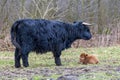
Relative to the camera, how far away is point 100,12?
26984 mm

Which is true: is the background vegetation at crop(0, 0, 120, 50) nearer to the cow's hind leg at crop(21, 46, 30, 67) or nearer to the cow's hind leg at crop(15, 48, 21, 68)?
the cow's hind leg at crop(15, 48, 21, 68)

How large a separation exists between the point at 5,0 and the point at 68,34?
10689mm

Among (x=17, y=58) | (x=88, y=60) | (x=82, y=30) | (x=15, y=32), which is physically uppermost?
(x=15, y=32)

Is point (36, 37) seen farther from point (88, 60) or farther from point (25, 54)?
point (88, 60)

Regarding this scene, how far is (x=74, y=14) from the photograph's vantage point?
1019 inches

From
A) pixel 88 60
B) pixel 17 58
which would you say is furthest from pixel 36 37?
pixel 88 60

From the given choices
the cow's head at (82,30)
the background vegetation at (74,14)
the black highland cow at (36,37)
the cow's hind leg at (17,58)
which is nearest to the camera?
the black highland cow at (36,37)

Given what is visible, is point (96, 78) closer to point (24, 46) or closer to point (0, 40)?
point (24, 46)

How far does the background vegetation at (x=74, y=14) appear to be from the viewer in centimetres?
2300

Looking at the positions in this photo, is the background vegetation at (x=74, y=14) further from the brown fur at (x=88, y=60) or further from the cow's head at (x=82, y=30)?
the brown fur at (x=88, y=60)

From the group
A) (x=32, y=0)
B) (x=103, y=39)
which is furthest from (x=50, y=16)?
(x=103, y=39)

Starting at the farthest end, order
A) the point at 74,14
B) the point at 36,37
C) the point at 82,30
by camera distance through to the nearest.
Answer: the point at 74,14
the point at 82,30
the point at 36,37

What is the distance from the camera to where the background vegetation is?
23000mm

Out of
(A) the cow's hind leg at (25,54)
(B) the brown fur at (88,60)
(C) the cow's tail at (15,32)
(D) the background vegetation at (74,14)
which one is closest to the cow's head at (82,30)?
(B) the brown fur at (88,60)
